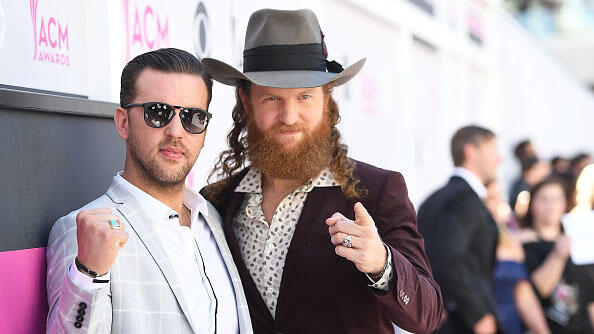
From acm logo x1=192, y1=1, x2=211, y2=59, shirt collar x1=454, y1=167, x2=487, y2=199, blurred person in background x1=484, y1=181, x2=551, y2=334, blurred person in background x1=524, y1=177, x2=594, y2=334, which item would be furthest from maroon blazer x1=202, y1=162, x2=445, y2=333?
blurred person in background x1=524, y1=177, x2=594, y2=334

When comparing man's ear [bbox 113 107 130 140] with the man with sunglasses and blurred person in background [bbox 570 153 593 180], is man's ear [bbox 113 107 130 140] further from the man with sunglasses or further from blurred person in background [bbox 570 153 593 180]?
blurred person in background [bbox 570 153 593 180]

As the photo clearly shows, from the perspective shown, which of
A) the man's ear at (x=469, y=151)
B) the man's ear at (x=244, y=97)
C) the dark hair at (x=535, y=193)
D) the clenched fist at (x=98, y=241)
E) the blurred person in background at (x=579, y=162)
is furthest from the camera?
the blurred person in background at (x=579, y=162)

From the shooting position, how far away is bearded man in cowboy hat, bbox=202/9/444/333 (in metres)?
2.78

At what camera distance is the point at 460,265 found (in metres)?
5.04

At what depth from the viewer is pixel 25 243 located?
7.93ft

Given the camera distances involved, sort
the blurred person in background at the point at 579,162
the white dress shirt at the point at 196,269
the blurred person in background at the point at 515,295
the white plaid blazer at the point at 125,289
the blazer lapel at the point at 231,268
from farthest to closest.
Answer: the blurred person in background at the point at 579,162, the blurred person in background at the point at 515,295, the blazer lapel at the point at 231,268, the white dress shirt at the point at 196,269, the white plaid blazer at the point at 125,289

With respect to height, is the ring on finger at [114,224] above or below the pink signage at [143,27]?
below

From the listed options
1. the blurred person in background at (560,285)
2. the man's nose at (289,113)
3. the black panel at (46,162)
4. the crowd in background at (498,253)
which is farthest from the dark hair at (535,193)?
the black panel at (46,162)

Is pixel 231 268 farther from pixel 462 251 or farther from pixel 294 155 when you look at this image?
pixel 462 251

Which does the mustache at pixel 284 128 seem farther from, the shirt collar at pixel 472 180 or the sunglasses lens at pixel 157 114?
the shirt collar at pixel 472 180

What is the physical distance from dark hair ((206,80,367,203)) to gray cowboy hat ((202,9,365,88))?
0.09 metres

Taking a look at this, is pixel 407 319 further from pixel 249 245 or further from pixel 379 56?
pixel 379 56

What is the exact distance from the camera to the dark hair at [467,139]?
229 inches

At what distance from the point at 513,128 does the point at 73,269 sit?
41.2 feet
